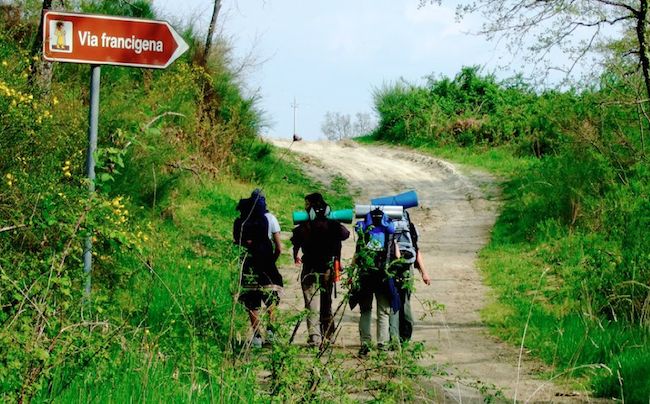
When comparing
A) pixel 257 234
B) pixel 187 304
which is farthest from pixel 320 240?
pixel 187 304

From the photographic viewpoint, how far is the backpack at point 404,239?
9.94 metres

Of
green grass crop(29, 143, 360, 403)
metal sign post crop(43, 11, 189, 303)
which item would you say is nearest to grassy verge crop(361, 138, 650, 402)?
green grass crop(29, 143, 360, 403)

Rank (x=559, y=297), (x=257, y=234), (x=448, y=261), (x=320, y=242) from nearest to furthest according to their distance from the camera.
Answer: (x=257, y=234) → (x=320, y=242) → (x=559, y=297) → (x=448, y=261)

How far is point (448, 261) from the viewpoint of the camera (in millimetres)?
17188

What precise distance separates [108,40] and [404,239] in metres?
4.31

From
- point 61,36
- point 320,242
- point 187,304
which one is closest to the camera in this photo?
point 61,36

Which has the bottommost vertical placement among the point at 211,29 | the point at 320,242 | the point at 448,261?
the point at 448,261

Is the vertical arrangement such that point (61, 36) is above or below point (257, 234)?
above

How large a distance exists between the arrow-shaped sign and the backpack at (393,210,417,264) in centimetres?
376

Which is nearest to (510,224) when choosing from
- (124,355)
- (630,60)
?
(630,60)

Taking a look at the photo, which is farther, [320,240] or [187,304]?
[320,240]

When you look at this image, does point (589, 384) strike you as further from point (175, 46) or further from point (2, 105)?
point (2, 105)

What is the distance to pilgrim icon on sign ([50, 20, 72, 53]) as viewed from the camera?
6.63 meters

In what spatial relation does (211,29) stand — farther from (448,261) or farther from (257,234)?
(257,234)
